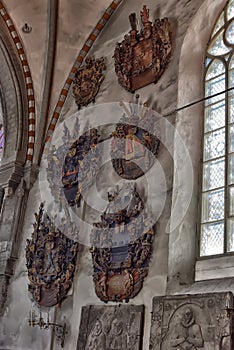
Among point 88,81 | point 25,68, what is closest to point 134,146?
point 88,81

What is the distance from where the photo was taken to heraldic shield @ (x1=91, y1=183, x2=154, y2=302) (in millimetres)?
7809

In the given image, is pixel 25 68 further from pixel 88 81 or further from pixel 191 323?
pixel 191 323

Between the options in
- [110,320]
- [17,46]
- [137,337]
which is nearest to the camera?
[137,337]

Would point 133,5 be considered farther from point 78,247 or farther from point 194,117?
point 78,247

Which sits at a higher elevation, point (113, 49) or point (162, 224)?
point (113, 49)

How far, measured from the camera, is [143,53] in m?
9.63

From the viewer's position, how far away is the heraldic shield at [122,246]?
307 inches

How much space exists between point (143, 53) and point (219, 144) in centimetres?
279

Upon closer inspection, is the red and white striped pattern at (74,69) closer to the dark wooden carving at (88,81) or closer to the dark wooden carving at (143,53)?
the dark wooden carving at (88,81)

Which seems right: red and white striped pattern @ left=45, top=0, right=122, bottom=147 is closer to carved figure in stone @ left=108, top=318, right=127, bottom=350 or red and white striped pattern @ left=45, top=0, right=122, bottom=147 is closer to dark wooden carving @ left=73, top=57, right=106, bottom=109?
dark wooden carving @ left=73, top=57, right=106, bottom=109

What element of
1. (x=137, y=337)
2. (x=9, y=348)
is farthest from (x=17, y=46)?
(x=137, y=337)

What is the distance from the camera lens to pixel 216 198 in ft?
24.7

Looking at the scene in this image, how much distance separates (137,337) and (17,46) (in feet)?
24.7

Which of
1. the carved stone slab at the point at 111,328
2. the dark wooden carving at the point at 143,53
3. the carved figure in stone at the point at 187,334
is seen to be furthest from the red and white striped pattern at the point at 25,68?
the carved figure in stone at the point at 187,334
